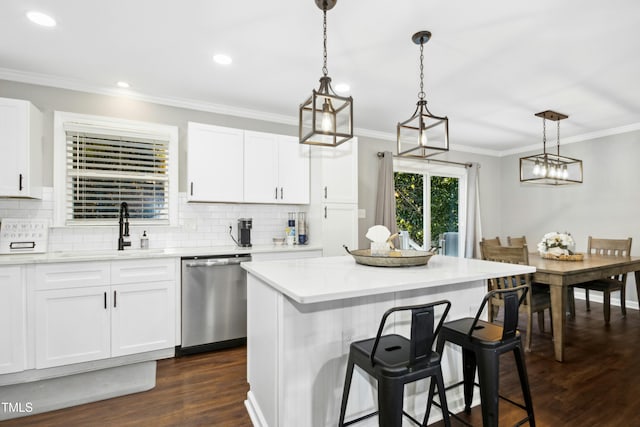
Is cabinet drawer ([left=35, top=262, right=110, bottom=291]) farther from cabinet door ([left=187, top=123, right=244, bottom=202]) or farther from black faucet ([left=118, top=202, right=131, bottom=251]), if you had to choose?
cabinet door ([left=187, top=123, right=244, bottom=202])

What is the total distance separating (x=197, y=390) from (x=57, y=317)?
4.09 ft

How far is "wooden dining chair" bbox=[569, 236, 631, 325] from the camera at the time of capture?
373 cm

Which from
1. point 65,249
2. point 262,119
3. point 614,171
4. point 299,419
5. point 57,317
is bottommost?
point 299,419

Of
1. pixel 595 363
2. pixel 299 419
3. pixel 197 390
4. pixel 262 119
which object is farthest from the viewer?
pixel 262 119

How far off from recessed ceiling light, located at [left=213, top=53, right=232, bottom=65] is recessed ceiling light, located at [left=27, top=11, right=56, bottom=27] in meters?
1.05

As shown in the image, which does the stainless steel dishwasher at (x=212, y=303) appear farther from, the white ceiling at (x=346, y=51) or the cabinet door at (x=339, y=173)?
the white ceiling at (x=346, y=51)

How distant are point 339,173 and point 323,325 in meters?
2.47

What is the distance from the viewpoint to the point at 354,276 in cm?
173

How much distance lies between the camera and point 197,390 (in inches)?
94.2

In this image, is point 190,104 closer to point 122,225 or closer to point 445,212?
point 122,225

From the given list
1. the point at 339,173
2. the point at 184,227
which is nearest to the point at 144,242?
the point at 184,227

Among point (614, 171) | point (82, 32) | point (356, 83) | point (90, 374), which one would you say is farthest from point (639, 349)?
point (82, 32)

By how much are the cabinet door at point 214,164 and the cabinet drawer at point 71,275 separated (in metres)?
1.03

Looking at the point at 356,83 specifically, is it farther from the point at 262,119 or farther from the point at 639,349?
the point at 639,349
